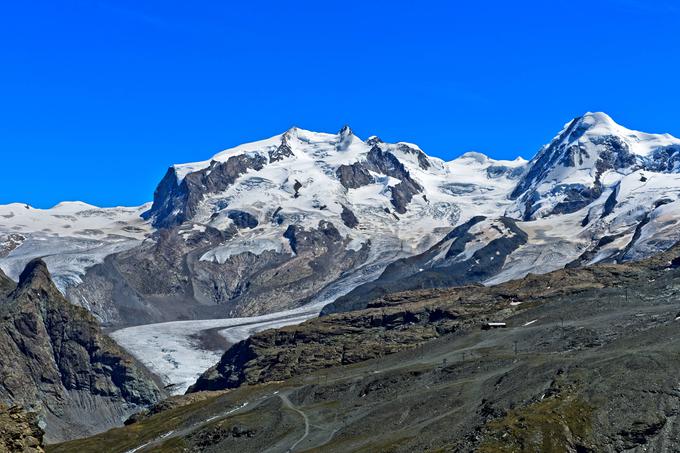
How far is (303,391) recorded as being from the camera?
18338 cm

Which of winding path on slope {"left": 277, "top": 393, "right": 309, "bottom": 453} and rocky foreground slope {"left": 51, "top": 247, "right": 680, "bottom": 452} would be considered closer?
rocky foreground slope {"left": 51, "top": 247, "right": 680, "bottom": 452}

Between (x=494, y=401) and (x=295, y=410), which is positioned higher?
(x=295, y=410)

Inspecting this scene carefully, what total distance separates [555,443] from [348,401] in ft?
183

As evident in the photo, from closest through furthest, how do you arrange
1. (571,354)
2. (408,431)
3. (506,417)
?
(506,417) < (408,431) < (571,354)

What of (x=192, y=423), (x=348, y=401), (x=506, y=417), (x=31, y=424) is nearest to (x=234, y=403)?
(x=192, y=423)

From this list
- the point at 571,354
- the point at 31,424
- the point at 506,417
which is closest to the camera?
the point at 31,424

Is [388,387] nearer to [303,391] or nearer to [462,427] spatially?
[303,391]

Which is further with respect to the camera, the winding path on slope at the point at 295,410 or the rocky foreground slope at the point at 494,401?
the winding path on slope at the point at 295,410

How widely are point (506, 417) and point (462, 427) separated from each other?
334 inches

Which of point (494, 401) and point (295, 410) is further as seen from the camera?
point (295, 410)

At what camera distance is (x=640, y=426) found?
408 feet

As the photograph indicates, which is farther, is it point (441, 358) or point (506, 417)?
point (441, 358)

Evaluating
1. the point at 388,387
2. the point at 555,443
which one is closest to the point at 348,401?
the point at 388,387

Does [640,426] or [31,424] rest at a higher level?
[31,424]
